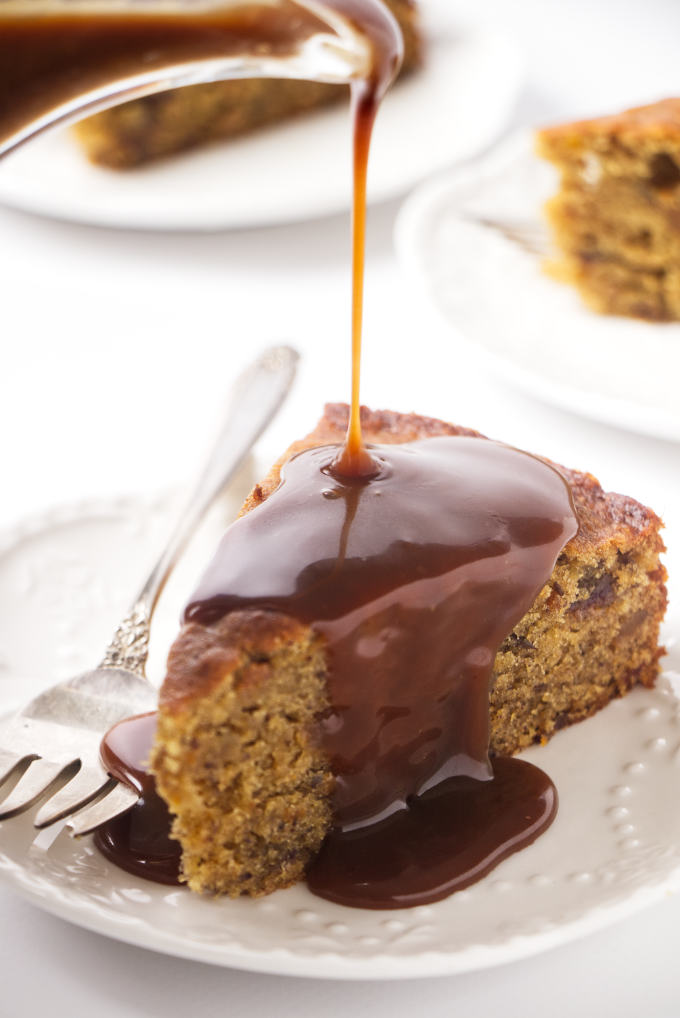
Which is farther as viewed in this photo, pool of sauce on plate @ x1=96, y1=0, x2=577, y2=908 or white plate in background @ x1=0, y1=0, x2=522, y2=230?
white plate in background @ x1=0, y1=0, x2=522, y2=230

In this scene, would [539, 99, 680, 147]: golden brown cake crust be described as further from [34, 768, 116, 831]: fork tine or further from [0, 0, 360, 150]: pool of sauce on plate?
[34, 768, 116, 831]: fork tine

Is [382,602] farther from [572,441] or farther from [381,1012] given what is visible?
[572,441]

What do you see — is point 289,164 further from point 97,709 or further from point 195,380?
point 97,709

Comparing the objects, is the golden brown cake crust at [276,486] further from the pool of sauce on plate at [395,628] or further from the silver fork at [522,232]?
the silver fork at [522,232]

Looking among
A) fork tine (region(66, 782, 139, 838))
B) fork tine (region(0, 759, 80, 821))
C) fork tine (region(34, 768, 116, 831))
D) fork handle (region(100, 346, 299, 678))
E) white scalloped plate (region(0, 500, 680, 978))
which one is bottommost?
white scalloped plate (region(0, 500, 680, 978))

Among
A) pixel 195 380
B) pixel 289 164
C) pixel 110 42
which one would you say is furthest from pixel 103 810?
pixel 289 164

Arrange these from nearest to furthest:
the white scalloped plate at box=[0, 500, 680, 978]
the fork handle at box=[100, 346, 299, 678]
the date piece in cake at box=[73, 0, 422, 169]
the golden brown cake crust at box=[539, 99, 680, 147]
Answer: the white scalloped plate at box=[0, 500, 680, 978] → the fork handle at box=[100, 346, 299, 678] → the golden brown cake crust at box=[539, 99, 680, 147] → the date piece in cake at box=[73, 0, 422, 169]

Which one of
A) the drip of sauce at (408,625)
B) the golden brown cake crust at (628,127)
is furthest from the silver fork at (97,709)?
the golden brown cake crust at (628,127)

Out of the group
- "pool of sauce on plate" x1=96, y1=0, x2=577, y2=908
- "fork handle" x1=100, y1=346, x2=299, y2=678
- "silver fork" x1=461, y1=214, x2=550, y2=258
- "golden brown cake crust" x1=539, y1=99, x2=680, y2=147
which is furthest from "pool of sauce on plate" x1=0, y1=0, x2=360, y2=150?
"silver fork" x1=461, y1=214, x2=550, y2=258
